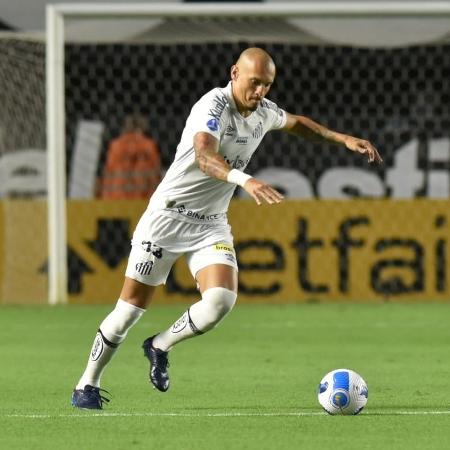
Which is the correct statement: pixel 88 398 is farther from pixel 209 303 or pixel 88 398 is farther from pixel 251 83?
pixel 251 83

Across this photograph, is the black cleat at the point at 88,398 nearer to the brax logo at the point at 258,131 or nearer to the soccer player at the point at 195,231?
the soccer player at the point at 195,231

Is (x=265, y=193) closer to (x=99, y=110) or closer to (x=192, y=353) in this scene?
(x=192, y=353)

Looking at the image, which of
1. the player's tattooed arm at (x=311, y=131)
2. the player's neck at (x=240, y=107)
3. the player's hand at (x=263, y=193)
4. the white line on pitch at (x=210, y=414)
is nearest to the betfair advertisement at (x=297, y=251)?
the player's tattooed arm at (x=311, y=131)

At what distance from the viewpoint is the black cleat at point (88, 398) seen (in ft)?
26.5

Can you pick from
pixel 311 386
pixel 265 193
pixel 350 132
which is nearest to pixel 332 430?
pixel 265 193

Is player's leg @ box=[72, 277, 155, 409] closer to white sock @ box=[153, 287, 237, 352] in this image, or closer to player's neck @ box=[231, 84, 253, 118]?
white sock @ box=[153, 287, 237, 352]

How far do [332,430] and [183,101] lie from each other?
1038cm

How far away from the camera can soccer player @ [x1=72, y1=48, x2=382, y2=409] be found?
803 cm

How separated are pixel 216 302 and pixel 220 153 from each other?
0.82 metres

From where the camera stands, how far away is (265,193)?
277 inches

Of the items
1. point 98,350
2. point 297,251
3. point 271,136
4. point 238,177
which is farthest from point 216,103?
point 271,136

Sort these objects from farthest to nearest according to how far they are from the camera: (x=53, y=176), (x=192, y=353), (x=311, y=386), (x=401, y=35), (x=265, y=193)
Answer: (x=401, y=35), (x=53, y=176), (x=192, y=353), (x=311, y=386), (x=265, y=193)

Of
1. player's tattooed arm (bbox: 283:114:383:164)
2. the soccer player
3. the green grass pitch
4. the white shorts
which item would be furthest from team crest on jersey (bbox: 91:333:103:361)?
player's tattooed arm (bbox: 283:114:383:164)

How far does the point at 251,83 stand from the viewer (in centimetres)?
796
